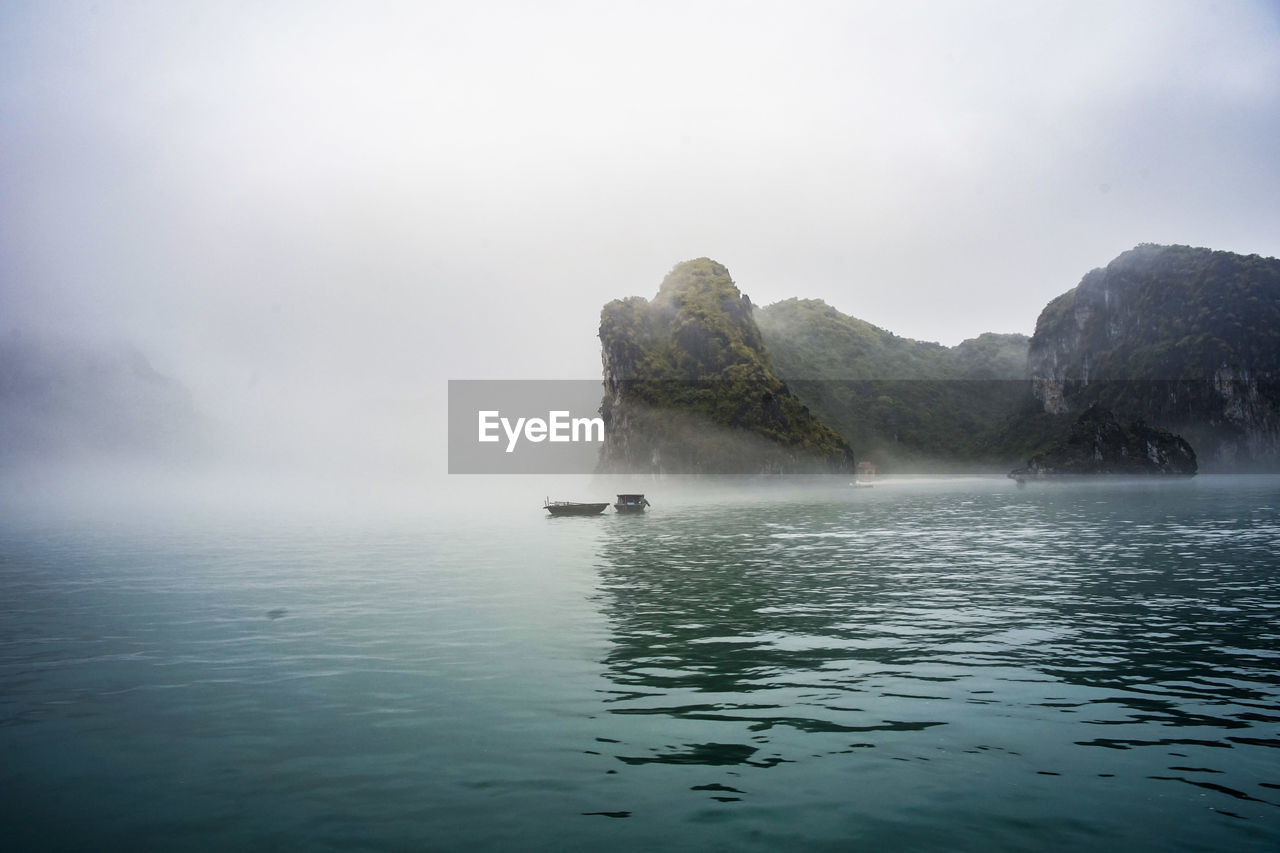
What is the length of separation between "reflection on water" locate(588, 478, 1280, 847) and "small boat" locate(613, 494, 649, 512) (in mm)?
49952

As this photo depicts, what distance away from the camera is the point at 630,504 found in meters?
98.0

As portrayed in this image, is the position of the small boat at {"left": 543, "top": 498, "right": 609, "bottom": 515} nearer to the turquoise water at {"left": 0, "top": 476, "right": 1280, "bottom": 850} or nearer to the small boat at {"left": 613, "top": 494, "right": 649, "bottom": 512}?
the small boat at {"left": 613, "top": 494, "right": 649, "bottom": 512}

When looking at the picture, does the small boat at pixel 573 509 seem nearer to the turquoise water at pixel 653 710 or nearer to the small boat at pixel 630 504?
the small boat at pixel 630 504

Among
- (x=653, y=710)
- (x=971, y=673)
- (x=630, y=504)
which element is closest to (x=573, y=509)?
(x=630, y=504)

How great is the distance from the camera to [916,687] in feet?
61.4

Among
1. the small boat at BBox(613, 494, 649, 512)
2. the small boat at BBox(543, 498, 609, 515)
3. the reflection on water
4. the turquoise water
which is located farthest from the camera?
the small boat at BBox(613, 494, 649, 512)

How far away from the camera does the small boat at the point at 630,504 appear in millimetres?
97438

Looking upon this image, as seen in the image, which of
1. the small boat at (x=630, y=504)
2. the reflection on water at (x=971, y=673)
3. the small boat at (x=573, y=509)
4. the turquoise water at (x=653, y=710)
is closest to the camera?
the turquoise water at (x=653, y=710)

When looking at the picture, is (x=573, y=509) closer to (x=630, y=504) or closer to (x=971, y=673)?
(x=630, y=504)

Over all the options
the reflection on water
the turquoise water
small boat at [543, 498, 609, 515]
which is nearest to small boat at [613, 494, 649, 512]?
small boat at [543, 498, 609, 515]

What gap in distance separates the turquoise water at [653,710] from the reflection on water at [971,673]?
108 millimetres

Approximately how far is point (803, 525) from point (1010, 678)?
55.8 meters

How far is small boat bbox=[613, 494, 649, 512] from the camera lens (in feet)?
320

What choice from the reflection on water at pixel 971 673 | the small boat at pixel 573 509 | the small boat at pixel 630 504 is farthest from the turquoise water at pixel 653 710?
the small boat at pixel 630 504
